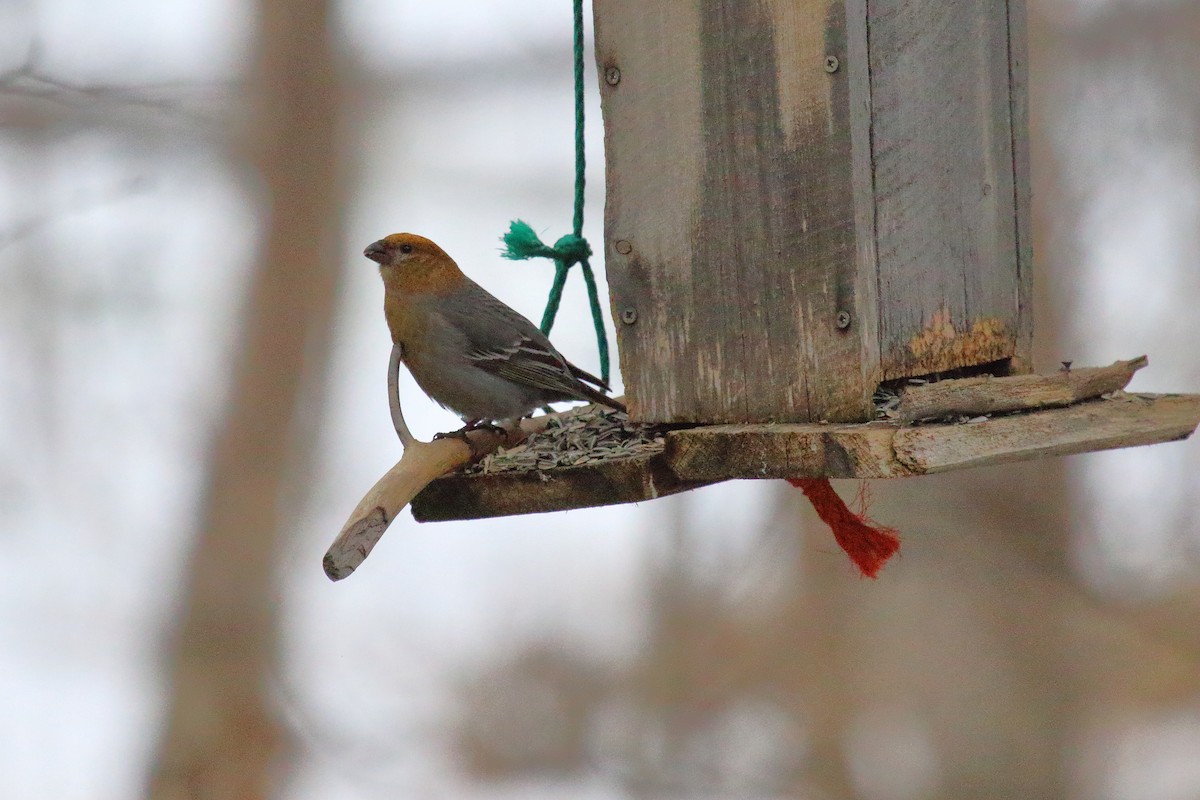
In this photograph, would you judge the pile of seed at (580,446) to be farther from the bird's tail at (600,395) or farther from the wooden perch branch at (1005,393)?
the wooden perch branch at (1005,393)

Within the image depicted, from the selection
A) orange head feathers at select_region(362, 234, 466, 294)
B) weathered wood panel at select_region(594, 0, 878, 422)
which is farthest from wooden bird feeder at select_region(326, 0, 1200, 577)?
orange head feathers at select_region(362, 234, 466, 294)

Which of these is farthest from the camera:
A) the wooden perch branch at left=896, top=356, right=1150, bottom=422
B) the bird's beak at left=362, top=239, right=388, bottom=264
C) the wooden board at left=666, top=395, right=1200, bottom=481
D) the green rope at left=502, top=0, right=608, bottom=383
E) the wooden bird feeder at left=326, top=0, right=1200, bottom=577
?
the bird's beak at left=362, top=239, right=388, bottom=264

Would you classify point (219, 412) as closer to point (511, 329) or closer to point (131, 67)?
point (131, 67)

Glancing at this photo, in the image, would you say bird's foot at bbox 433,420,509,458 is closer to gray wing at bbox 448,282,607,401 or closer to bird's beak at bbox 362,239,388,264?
gray wing at bbox 448,282,607,401

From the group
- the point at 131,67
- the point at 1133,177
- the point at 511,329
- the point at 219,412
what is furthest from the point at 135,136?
the point at 1133,177

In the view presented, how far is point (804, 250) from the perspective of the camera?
2.88 meters

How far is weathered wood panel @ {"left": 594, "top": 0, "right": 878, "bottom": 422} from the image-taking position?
2.82 m

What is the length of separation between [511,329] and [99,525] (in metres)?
3.73

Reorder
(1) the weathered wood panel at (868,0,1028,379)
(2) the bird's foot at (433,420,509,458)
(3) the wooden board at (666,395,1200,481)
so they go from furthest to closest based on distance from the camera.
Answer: (2) the bird's foot at (433,420,509,458), (1) the weathered wood panel at (868,0,1028,379), (3) the wooden board at (666,395,1200,481)

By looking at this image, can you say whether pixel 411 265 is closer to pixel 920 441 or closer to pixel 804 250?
pixel 804 250

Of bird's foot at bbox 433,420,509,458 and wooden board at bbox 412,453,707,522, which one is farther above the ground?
bird's foot at bbox 433,420,509,458

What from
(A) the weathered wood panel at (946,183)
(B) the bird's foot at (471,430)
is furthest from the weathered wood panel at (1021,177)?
(B) the bird's foot at (471,430)

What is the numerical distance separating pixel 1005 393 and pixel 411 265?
2.50 metres

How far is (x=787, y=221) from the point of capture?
9.50 feet
